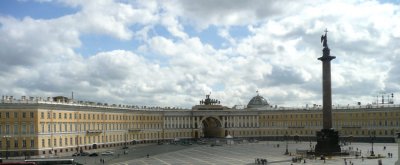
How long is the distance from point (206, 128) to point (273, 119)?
2441 centimetres

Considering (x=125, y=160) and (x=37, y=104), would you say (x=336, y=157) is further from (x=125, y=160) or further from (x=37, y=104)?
(x=37, y=104)

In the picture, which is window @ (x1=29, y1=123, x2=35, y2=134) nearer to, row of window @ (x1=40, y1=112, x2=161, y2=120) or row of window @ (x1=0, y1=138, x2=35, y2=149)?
row of window @ (x1=0, y1=138, x2=35, y2=149)

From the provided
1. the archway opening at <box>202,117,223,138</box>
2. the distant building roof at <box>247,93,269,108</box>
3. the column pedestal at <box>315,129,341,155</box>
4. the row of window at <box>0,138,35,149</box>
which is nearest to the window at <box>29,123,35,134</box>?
the row of window at <box>0,138,35,149</box>

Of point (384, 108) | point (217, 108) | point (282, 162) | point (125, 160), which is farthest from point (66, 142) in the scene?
point (384, 108)

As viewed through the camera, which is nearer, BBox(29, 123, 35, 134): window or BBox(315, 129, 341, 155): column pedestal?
BBox(315, 129, 341, 155): column pedestal

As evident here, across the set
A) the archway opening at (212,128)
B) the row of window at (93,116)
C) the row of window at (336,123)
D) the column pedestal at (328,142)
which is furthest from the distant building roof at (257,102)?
the column pedestal at (328,142)

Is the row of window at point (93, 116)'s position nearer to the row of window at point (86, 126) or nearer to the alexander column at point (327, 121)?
the row of window at point (86, 126)

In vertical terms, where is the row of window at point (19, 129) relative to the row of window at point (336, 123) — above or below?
above

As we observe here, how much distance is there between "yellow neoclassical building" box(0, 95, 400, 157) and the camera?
291 ft

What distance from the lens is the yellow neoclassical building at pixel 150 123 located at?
8881 centimetres

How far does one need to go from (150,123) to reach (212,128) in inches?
1264

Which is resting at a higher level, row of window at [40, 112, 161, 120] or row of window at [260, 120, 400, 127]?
row of window at [40, 112, 161, 120]

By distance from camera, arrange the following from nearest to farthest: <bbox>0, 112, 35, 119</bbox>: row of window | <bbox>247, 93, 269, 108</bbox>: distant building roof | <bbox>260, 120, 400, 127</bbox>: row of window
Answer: <bbox>0, 112, 35, 119</bbox>: row of window
<bbox>260, 120, 400, 127</bbox>: row of window
<bbox>247, 93, 269, 108</bbox>: distant building roof

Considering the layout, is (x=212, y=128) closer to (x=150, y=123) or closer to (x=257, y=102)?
(x=257, y=102)
